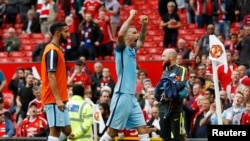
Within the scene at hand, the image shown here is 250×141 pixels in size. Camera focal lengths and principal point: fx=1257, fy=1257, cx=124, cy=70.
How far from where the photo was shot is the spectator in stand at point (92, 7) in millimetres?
33156

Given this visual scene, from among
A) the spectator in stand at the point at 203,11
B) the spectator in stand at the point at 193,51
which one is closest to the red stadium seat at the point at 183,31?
the spectator in stand at the point at 203,11

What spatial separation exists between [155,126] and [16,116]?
526 cm

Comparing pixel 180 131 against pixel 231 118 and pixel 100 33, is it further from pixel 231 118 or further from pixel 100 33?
pixel 100 33

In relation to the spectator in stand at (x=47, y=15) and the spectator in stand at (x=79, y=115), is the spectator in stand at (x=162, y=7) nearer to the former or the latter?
the spectator in stand at (x=47, y=15)

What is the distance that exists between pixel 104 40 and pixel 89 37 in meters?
0.67

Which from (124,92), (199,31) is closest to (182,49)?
(199,31)

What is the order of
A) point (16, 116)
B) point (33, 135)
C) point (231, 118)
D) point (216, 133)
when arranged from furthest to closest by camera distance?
point (16, 116)
point (33, 135)
point (231, 118)
point (216, 133)

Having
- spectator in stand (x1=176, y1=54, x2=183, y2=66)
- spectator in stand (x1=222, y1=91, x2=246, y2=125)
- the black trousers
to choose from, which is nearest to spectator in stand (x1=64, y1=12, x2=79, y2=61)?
spectator in stand (x1=176, y1=54, x2=183, y2=66)

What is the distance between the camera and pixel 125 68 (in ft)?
64.3

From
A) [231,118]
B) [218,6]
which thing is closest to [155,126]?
[231,118]

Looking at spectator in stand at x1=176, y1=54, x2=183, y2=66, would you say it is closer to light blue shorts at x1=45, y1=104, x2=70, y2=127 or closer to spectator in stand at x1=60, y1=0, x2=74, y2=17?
spectator in stand at x1=60, y1=0, x2=74, y2=17

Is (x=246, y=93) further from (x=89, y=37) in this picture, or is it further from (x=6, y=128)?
(x=89, y=37)

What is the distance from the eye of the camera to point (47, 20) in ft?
113

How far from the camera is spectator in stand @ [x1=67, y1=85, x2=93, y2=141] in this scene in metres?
21.1
